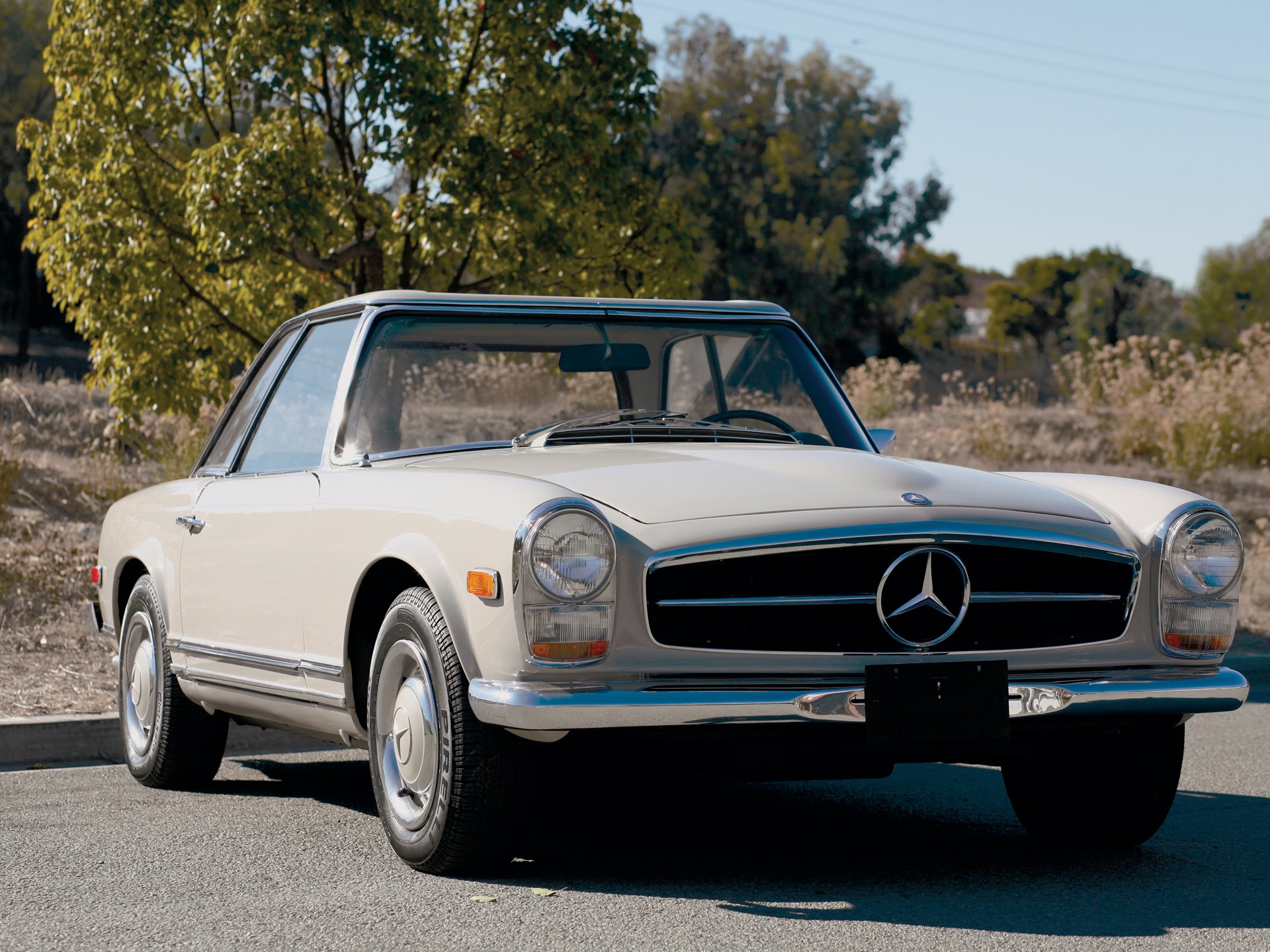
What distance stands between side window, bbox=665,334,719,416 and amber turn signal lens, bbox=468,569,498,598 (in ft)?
5.78

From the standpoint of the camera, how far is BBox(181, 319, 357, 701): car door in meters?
5.10

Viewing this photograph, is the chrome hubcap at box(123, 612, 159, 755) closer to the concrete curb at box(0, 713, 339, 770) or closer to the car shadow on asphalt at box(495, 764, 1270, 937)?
the concrete curb at box(0, 713, 339, 770)

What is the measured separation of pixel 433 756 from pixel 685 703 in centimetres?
75

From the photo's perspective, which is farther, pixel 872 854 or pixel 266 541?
pixel 266 541

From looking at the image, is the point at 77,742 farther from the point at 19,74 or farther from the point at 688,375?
the point at 19,74

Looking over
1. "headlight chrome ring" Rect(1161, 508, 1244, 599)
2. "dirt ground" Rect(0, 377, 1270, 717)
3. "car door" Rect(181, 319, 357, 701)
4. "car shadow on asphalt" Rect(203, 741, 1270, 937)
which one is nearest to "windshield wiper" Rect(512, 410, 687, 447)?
"car door" Rect(181, 319, 357, 701)

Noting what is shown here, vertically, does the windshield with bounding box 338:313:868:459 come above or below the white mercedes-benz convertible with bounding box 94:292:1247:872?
above

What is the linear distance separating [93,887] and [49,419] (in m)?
13.8

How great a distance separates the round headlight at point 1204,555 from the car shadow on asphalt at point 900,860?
816mm

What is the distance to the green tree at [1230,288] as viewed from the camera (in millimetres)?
78500

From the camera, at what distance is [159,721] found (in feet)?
19.6

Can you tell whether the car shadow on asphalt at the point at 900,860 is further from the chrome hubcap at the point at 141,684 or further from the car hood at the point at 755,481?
the chrome hubcap at the point at 141,684

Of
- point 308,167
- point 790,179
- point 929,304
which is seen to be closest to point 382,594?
point 308,167

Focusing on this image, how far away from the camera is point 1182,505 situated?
175 inches
